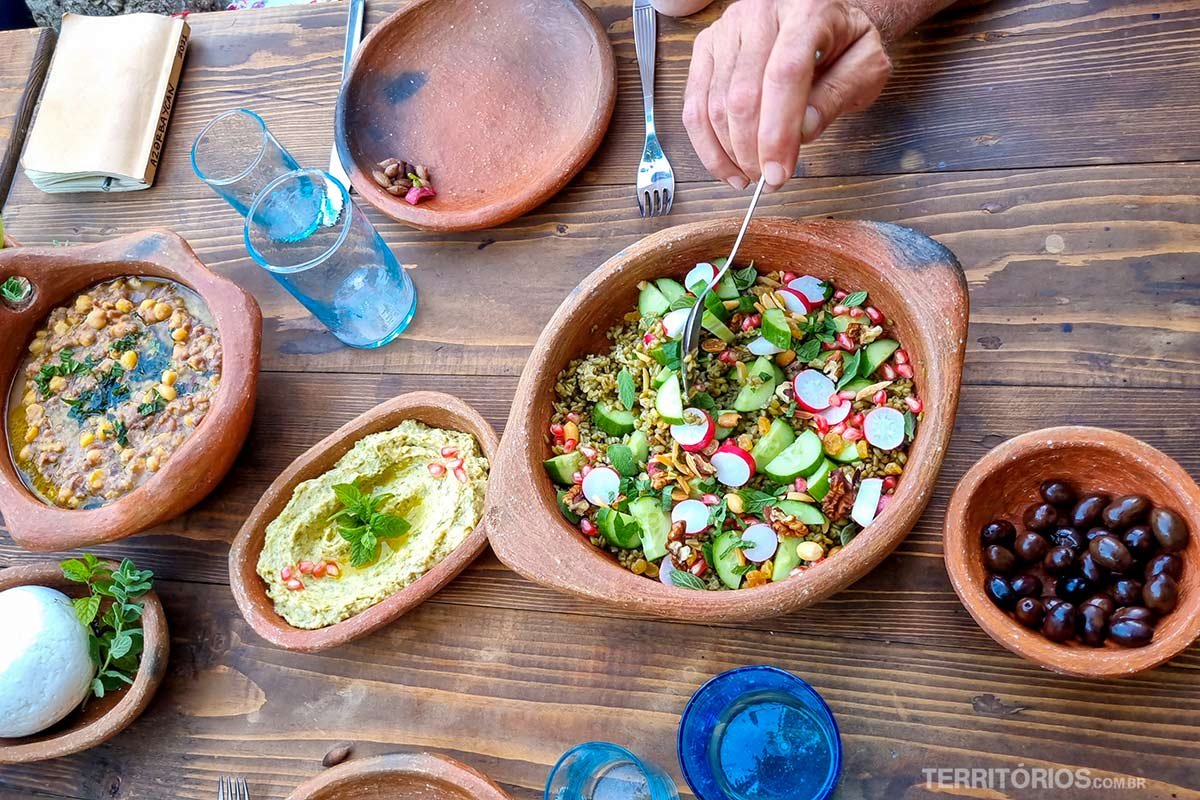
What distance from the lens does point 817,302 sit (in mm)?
1403

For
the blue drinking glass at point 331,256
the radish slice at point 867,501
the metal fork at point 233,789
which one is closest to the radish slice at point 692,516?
the radish slice at point 867,501

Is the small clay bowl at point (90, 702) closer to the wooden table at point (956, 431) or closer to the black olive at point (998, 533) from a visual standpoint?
Answer: the wooden table at point (956, 431)

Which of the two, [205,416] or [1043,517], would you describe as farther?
[205,416]

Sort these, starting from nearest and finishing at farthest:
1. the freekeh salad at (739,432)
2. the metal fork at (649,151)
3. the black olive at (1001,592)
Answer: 1. the black olive at (1001,592)
2. the freekeh salad at (739,432)
3. the metal fork at (649,151)

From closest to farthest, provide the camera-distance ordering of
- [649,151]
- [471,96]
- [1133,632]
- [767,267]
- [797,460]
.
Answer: [1133,632]
[797,460]
[767,267]
[649,151]
[471,96]

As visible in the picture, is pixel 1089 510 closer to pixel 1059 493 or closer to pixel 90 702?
pixel 1059 493

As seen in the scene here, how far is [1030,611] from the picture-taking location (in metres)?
1.18

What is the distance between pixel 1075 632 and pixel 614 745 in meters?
0.69

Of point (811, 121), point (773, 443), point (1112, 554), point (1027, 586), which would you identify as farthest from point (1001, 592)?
point (811, 121)

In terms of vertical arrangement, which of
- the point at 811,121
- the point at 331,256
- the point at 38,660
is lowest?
the point at 38,660

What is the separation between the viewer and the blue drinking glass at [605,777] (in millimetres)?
1322

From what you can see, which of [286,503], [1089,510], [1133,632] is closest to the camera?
[1133,632]

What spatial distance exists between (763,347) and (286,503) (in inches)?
34.8

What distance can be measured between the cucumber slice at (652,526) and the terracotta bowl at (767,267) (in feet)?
0.22
